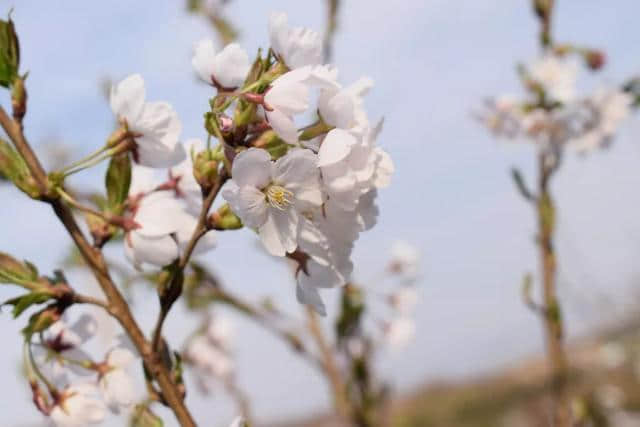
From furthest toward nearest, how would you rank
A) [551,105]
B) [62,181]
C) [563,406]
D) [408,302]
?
1. [408,302]
2. [551,105]
3. [563,406]
4. [62,181]

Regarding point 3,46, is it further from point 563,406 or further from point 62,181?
point 563,406

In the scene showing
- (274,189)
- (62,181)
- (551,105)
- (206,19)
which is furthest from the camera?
(206,19)

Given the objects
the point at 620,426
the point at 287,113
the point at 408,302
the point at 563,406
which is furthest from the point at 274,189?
the point at 620,426

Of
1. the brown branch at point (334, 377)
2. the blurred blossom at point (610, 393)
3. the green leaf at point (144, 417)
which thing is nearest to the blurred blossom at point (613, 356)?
the blurred blossom at point (610, 393)

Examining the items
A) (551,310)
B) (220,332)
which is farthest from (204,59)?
(220,332)


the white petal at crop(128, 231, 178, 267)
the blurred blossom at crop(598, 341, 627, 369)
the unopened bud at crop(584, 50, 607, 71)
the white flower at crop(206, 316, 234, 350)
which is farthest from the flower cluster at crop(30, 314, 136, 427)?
the blurred blossom at crop(598, 341, 627, 369)

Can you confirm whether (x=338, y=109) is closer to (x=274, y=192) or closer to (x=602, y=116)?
(x=274, y=192)

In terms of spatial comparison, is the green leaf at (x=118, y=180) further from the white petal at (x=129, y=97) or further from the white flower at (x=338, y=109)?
the white flower at (x=338, y=109)
